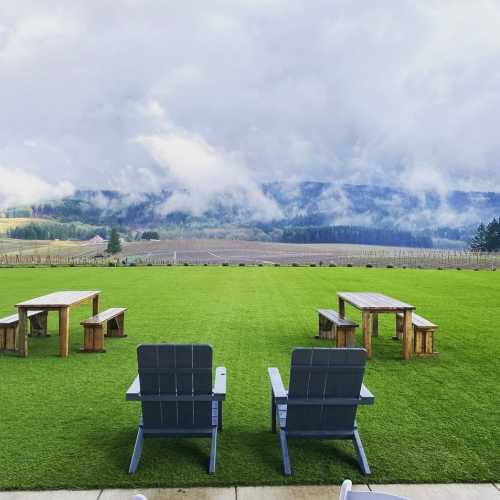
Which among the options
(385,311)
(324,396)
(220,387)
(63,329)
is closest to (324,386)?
(324,396)

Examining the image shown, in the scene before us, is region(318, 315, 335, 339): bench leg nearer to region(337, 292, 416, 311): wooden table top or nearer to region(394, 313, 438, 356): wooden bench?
region(337, 292, 416, 311): wooden table top

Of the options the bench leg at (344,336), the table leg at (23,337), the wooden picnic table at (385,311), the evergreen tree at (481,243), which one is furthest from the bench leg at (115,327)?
the evergreen tree at (481,243)

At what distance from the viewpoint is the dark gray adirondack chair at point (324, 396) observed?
4.92 m

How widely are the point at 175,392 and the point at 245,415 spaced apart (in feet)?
4.85

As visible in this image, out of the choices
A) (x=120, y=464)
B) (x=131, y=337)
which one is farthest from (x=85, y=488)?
(x=131, y=337)

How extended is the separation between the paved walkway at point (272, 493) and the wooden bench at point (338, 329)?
16.3ft

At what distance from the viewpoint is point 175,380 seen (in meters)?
5.00

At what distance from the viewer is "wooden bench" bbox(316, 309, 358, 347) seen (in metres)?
9.47

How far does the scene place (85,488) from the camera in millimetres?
4426

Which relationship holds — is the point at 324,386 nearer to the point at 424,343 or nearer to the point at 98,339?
the point at 424,343

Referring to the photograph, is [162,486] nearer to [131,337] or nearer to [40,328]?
[131,337]

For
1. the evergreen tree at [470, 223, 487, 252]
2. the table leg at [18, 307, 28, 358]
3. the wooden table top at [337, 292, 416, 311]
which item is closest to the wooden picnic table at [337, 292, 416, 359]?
the wooden table top at [337, 292, 416, 311]

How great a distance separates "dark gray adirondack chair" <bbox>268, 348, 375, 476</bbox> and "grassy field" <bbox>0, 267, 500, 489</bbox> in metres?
0.25

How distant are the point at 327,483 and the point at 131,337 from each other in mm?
7166
